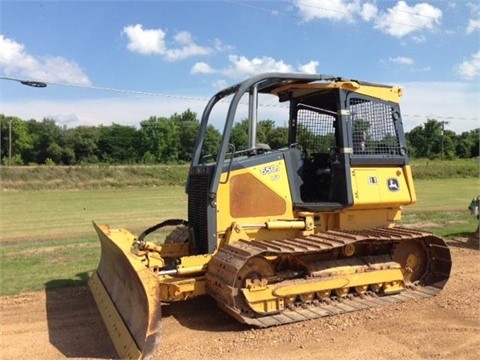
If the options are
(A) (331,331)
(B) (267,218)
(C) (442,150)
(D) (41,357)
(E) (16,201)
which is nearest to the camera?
(D) (41,357)

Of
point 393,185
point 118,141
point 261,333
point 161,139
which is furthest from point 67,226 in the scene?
point 118,141

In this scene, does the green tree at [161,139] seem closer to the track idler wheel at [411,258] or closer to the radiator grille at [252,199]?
the track idler wheel at [411,258]

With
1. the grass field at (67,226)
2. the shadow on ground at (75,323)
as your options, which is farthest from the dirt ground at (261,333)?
the grass field at (67,226)

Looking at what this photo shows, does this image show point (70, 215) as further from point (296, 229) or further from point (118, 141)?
point (118, 141)

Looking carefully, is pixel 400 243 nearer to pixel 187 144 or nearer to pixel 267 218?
pixel 267 218

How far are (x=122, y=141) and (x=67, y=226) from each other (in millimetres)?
58766

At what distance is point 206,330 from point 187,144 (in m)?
66.1

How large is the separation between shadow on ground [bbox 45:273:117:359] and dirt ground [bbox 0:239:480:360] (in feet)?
0.04

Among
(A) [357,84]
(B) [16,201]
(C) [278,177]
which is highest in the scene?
(A) [357,84]

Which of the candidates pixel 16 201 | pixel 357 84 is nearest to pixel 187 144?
pixel 16 201

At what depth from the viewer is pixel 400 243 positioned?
24.3ft

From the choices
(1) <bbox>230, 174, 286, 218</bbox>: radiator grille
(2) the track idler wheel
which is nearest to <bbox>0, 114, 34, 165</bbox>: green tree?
(1) <bbox>230, 174, 286, 218</bbox>: radiator grille

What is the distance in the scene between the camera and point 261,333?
5855 mm

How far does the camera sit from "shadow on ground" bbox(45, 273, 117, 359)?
5.61 meters
